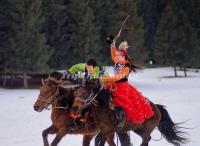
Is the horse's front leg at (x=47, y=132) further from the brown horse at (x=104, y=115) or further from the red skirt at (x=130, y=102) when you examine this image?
the red skirt at (x=130, y=102)

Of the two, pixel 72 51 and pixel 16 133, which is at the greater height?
pixel 72 51

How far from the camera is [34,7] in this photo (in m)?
33.5

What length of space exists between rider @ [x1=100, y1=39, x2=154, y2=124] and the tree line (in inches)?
955

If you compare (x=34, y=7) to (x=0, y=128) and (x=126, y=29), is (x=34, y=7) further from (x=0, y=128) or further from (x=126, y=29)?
(x=0, y=128)

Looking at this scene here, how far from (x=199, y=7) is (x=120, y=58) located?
54391 millimetres

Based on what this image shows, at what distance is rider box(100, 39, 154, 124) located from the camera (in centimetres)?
928

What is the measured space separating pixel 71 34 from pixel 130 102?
96.5ft

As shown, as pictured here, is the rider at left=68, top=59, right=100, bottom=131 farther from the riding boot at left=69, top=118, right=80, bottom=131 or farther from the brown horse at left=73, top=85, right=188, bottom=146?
the brown horse at left=73, top=85, right=188, bottom=146

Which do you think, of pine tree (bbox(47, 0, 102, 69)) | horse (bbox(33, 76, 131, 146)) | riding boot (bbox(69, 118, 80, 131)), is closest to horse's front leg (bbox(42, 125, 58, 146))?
horse (bbox(33, 76, 131, 146))

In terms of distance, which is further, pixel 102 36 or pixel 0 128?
pixel 102 36

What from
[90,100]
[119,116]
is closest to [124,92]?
[119,116]

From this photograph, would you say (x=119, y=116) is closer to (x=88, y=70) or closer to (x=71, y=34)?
(x=88, y=70)

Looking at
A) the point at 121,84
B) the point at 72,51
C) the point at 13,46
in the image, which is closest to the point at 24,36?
the point at 13,46

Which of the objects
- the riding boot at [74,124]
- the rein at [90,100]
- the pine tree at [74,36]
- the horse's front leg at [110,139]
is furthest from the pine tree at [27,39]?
the horse's front leg at [110,139]
